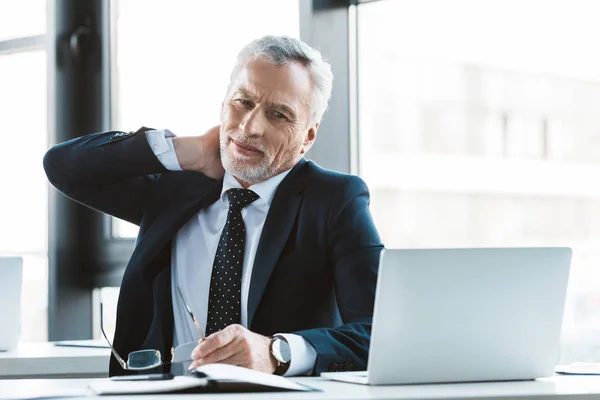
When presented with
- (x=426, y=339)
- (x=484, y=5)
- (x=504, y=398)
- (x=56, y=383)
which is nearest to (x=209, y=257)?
(x=56, y=383)

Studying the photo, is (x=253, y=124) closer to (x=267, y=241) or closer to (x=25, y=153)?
(x=267, y=241)

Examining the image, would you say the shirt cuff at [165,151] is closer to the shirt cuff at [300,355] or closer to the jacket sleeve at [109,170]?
the jacket sleeve at [109,170]

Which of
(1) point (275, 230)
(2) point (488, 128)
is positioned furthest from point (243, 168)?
(2) point (488, 128)

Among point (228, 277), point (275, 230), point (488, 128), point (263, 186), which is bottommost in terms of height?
point (228, 277)

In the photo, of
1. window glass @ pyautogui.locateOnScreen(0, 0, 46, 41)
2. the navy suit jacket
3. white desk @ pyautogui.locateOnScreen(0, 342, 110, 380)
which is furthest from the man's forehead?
window glass @ pyautogui.locateOnScreen(0, 0, 46, 41)

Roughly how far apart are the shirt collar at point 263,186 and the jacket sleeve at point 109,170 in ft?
0.60

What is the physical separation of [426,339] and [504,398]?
0.58 feet

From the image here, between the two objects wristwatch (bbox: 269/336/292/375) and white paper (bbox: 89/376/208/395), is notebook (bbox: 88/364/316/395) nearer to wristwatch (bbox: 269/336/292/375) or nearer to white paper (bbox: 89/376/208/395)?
white paper (bbox: 89/376/208/395)

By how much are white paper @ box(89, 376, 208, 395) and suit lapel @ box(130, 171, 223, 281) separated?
2.82 feet

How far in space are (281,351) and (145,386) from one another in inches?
16.7

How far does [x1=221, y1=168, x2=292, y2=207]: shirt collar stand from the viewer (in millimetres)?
2410

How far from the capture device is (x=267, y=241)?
2.32m

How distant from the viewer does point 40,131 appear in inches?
178

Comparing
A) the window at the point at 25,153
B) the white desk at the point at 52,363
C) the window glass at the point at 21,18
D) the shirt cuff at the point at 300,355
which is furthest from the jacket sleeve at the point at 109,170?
the window glass at the point at 21,18
